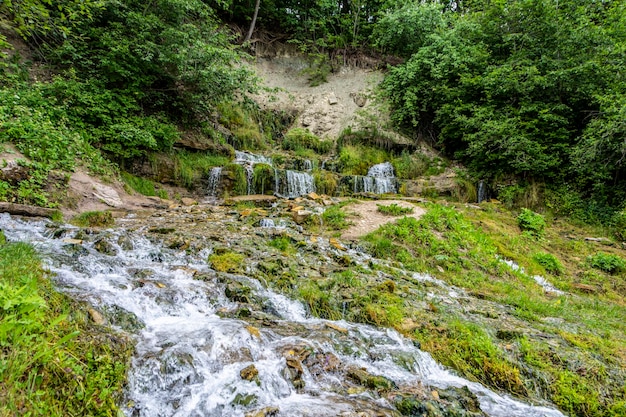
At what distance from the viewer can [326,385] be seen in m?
3.06

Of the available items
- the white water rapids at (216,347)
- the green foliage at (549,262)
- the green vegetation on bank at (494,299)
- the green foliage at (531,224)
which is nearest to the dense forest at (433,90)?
the green foliage at (531,224)

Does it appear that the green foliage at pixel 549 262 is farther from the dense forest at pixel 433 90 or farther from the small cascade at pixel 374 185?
the small cascade at pixel 374 185

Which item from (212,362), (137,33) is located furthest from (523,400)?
(137,33)

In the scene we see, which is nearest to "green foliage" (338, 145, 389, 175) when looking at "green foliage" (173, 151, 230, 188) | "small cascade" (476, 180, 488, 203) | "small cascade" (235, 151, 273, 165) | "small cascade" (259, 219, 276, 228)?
"small cascade" (235, 151, 273, 165)

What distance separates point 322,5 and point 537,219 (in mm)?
19087

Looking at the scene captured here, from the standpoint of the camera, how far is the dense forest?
959 centimetres

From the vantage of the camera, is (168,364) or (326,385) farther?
(326,385)

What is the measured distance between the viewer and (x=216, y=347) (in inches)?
126

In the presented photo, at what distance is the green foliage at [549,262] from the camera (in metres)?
8.07

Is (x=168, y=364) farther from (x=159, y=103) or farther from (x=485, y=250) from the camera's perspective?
(x=159, y=103)

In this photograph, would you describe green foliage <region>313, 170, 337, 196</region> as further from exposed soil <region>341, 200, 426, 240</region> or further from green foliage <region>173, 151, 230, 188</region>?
green foliage <region>173, 151, 230, 188</region>

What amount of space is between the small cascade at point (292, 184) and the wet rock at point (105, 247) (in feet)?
26.2

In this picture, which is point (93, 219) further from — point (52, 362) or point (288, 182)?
point (288, 182)

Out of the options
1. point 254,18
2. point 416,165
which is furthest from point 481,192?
point 254,18
